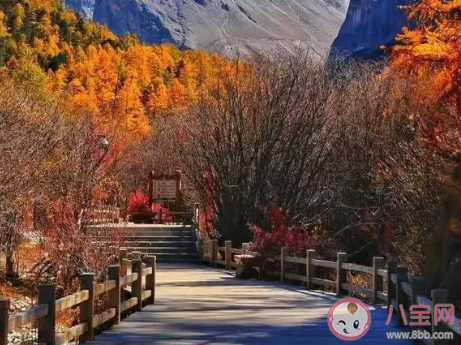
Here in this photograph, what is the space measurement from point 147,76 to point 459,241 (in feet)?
318

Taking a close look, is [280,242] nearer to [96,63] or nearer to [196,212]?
[196,212]

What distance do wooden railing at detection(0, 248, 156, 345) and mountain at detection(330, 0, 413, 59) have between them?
81672mm

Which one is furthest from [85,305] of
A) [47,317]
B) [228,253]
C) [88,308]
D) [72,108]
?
[72,108]

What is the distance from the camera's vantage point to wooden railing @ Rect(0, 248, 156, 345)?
8.63 meters

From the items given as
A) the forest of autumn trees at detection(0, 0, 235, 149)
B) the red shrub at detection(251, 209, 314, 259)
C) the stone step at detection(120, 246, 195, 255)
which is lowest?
the stone step at detection(120, 246, 195, 255)

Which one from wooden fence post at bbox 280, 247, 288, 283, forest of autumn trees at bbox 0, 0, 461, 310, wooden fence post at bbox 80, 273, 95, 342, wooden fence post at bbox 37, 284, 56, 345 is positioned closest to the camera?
wooden fence post at bbox 37, 284, 56, 345

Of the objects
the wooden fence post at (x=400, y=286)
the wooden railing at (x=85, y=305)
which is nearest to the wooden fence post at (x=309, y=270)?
the wooden railing at (x=85, y=305)

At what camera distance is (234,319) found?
545 inches

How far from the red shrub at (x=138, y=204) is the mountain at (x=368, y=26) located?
182ft

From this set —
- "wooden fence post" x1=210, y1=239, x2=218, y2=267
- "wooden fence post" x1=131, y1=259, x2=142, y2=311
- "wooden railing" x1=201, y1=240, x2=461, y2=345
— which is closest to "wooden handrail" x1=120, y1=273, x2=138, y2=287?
"wooden fence post" x1=131, y1=259, x2=142, y2=311

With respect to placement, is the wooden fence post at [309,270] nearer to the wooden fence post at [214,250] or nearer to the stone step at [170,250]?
the wooden fence post at [214,250]

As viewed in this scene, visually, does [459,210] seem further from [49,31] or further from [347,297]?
[49,31]

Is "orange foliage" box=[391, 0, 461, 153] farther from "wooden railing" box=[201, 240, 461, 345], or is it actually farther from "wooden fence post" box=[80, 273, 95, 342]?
"wooden fence post" box=[80, 273, 95, 342]

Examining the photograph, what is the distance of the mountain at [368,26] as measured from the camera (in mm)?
100875
